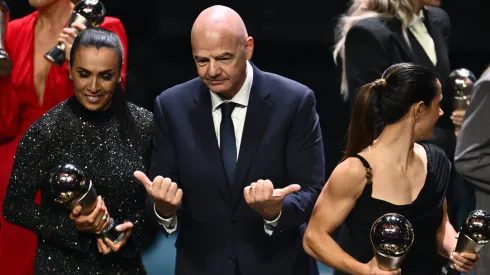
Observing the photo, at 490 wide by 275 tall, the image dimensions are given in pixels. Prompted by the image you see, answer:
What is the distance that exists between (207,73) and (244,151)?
0.82 feet

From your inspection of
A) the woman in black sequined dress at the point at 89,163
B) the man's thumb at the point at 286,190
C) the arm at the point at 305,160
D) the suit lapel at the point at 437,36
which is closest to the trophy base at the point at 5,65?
the woman in black sequined dress at the point at 89,163

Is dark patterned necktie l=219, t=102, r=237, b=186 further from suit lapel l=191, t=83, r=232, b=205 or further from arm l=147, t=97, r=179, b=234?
arm l=147, t=97, r=179, b=234

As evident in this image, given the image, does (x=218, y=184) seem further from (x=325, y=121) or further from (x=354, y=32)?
(x=325, y=121)

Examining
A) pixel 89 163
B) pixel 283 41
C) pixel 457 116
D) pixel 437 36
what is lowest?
pixel 283 41

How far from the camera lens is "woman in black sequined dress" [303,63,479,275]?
3.10m

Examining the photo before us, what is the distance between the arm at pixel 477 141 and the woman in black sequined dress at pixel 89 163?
0.97 meters

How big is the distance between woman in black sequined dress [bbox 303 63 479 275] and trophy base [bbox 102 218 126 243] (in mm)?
524

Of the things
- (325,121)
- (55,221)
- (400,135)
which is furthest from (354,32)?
(325,121)

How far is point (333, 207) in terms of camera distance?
310cm

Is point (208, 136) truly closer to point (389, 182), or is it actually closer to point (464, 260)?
point (389, 182)

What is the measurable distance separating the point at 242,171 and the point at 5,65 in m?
0.98

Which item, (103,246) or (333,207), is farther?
(103,246)

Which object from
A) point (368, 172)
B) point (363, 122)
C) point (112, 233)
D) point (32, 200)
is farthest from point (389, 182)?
point (32, 200)

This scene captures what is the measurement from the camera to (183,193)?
10.8 ft
